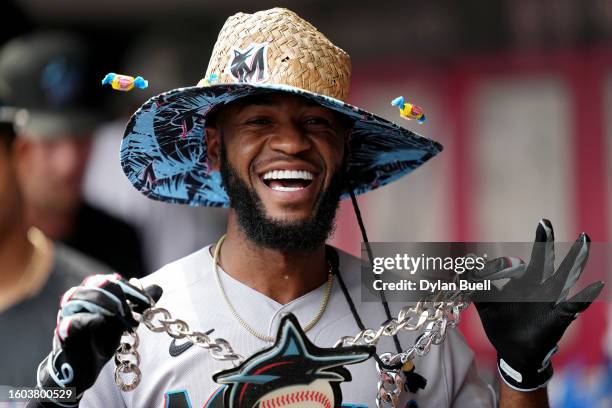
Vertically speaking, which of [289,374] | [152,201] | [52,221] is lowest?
[152,201]

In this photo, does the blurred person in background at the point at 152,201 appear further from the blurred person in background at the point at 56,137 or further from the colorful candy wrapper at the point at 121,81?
the colorful candy wrapper at the point at 121,81

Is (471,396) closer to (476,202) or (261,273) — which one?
(261,273)

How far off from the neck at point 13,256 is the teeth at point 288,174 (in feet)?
6.04

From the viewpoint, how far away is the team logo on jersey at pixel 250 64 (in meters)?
3.10

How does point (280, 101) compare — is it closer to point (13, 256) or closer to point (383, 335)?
point (383, 335)

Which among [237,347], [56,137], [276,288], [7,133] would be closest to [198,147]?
[276,288]

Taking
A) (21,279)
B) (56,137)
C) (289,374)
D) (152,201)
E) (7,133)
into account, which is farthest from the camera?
(152,201)

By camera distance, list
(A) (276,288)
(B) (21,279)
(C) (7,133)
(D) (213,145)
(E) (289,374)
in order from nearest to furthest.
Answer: (E) (289,374) → (A) (276,288) → (D) (213,145) → (C) (7,133) → (B) (21,279)

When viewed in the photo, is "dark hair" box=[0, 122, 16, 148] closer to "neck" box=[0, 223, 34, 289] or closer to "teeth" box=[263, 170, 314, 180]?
"neck" box=[0, 223, 34, 289]

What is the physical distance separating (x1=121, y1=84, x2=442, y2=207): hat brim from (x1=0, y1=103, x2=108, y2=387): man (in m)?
1.03

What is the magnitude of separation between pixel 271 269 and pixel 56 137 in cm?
279

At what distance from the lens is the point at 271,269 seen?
3248mm

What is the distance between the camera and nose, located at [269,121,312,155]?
3.11 meters

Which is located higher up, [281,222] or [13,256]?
[281,222]
